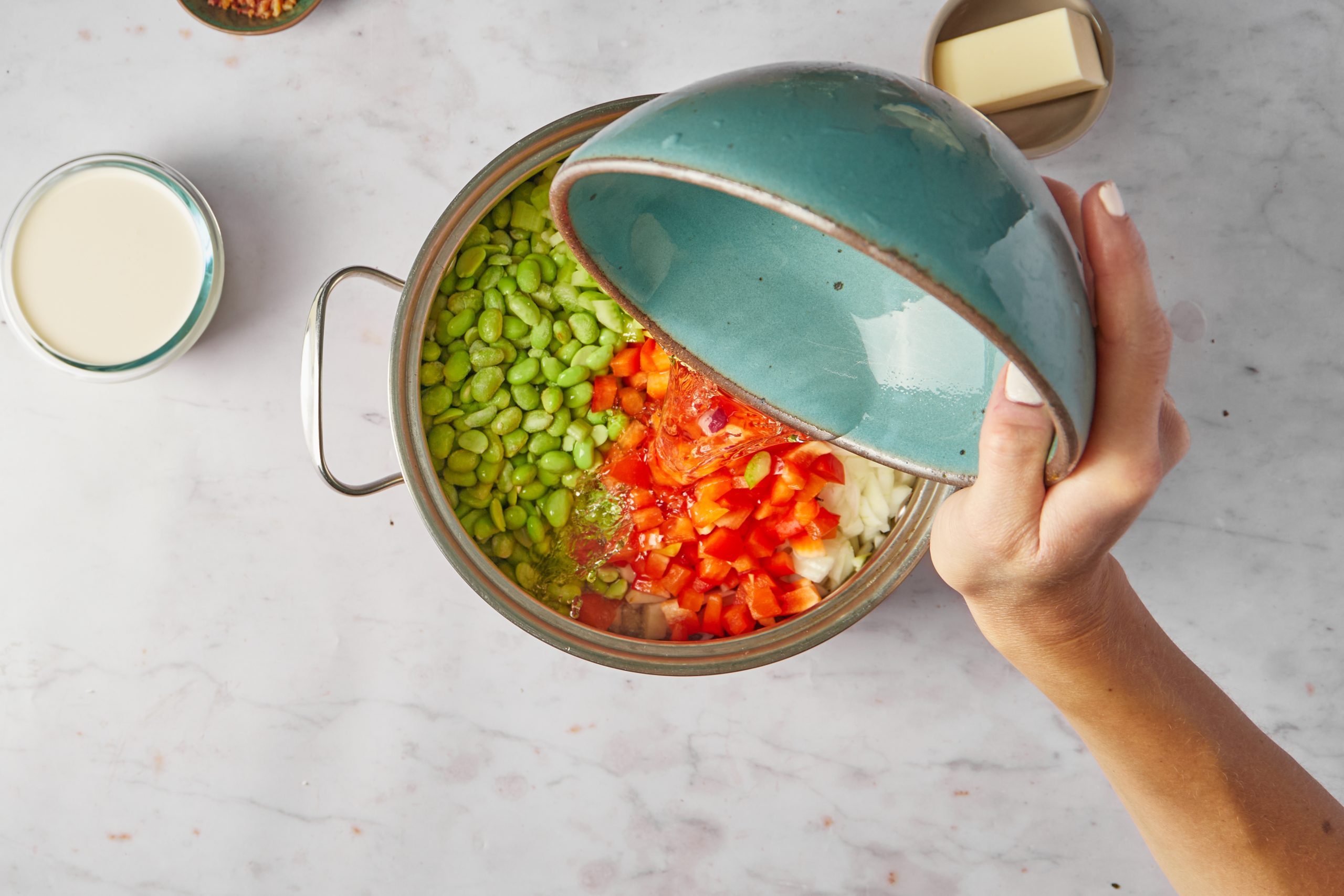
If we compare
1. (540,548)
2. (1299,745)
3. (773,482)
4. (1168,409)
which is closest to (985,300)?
(1168,409)

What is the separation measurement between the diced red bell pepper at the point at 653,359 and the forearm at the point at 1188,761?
1.75 ft

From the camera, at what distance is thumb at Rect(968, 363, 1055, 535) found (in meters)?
0.67

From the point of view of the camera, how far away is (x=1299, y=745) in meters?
1.42

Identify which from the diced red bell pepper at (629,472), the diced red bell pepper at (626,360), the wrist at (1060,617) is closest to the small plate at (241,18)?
the diced red bell pepper at (626,360)

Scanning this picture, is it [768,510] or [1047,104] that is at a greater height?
[1047,104]

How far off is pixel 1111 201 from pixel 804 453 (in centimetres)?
64

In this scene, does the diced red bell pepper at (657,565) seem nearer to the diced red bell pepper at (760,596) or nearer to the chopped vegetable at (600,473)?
the chopped vegetable at (600,473)

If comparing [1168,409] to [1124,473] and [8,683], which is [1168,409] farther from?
[8,683]

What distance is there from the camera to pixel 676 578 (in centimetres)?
131

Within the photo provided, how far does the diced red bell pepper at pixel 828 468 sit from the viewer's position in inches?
49.9

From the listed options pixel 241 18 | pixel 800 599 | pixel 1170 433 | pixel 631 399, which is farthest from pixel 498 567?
pixel 241 18

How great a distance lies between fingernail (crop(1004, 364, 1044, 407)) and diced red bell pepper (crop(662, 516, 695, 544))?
676mm

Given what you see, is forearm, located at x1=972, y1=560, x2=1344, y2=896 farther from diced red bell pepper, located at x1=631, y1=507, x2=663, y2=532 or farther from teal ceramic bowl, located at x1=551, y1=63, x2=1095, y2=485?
diced red bell pepper, located at x1=631, y1=507, x2=663, y2=532

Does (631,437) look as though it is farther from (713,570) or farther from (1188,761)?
(1188,761)
